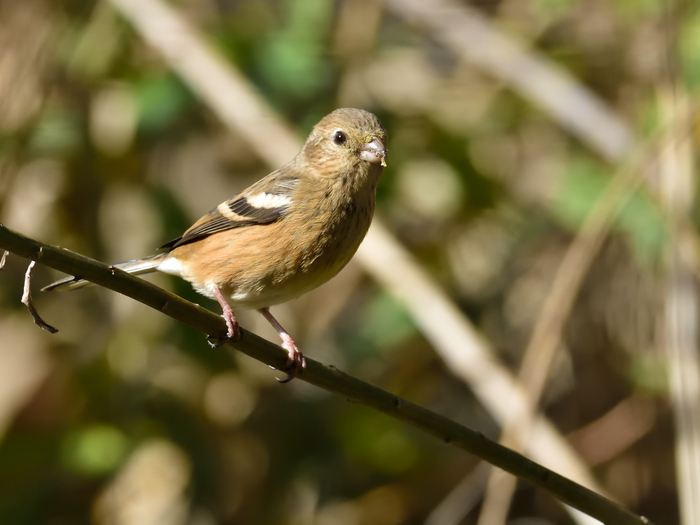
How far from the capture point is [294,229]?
142 inches

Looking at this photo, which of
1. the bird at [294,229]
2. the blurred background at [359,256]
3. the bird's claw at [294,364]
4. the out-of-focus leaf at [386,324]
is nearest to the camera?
the bird's claw at [294,364]

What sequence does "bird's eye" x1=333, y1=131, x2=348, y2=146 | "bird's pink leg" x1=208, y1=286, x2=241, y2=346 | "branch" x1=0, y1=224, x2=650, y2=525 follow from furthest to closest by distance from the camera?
"bird's eye" x1=333, y1=131, x2=348, y2=146, "bird's pink leg" x1=208, y1=286, x2=241, y2=346, "branch" x1=0, y1=224, x2=650, y2=525

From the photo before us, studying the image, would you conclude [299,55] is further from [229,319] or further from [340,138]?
[229,319]

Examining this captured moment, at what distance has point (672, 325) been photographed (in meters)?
4.02

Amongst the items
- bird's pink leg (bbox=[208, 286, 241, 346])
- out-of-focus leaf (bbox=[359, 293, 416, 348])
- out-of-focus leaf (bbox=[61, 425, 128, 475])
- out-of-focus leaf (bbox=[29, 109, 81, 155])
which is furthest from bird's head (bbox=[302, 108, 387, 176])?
out-of-focus leaf (bbox=[29, 109, 81, 155])

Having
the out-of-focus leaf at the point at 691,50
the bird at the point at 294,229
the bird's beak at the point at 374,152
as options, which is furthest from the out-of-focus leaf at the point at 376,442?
the out-of-focus leaf at the point at 691,50

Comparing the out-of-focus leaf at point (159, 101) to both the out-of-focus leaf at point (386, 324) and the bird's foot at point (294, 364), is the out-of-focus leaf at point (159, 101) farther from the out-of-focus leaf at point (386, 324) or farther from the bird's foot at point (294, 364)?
the bird's foot at point (294, 364)

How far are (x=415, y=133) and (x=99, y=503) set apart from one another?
3343 mm

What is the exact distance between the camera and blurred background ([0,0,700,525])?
Answer: 4895 millimetres

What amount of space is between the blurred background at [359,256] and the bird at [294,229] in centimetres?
103

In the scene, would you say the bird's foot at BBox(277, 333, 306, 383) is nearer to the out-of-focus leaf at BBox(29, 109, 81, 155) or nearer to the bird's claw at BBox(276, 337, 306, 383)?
the bird's claw at BBox(276, 337, 306, 383)

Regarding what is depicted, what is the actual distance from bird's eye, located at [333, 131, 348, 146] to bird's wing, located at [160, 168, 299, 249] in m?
0.27

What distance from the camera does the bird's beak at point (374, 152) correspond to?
364 centimetres

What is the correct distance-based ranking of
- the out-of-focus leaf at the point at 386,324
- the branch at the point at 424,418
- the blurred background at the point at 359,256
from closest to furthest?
the branch at the point at 424,418, the blurred background at the point at 359,256, the out-of-focus leaf at the point at 386,324
